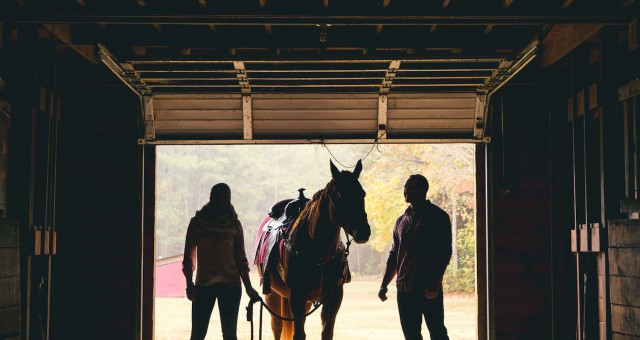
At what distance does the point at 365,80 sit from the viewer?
25.2 ft

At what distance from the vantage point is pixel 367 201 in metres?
25.4

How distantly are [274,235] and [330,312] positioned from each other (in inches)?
37.4

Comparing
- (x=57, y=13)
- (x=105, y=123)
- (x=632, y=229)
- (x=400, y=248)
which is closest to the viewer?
(x=632, y=229)

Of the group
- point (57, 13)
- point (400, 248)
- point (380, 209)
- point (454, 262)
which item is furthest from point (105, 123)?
point (454, 262)

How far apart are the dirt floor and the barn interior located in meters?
5.26

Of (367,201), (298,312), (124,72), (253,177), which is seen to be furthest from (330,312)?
(253,177)

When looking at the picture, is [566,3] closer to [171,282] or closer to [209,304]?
[209,304]

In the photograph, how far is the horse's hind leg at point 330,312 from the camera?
20.0 ft

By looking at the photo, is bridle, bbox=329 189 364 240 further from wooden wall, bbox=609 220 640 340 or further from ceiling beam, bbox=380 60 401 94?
wooden wall, bbox=609 220 640 340

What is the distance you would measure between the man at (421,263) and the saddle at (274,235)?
1.07 m

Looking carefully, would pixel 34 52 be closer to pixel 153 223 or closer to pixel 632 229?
pixel 153 223

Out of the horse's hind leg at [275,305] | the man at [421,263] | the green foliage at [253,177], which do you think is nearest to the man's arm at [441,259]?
the man at [421,263]

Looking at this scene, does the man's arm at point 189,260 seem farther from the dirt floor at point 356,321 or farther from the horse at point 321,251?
the dirt floor at point 356,321

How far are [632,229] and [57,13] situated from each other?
12.5 ft
